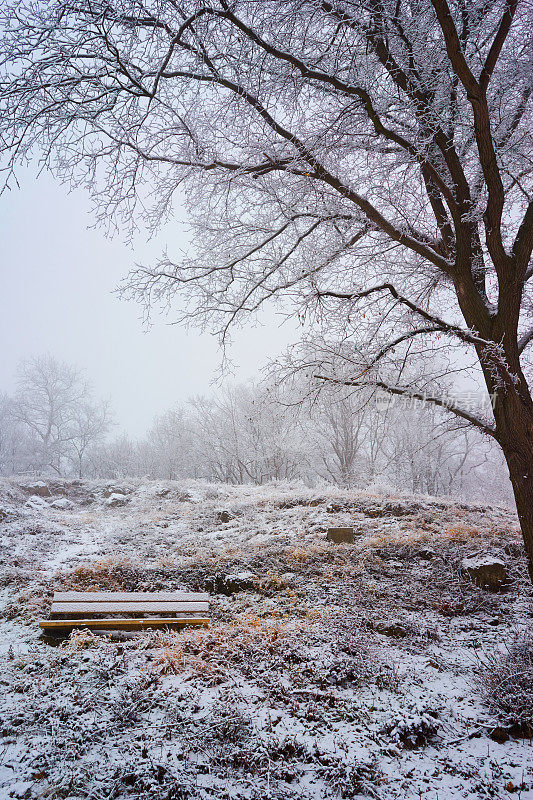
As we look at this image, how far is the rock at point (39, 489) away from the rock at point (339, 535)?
15.5 meters

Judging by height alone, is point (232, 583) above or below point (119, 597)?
below

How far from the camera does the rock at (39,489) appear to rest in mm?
18678

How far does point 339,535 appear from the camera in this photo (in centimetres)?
882

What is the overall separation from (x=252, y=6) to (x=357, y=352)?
3927 mm

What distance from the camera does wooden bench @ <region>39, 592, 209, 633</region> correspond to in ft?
16.5

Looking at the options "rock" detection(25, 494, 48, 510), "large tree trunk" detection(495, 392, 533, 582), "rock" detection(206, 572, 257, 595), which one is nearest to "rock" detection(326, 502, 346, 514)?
"rock" detection(206, 572, 257, 595)

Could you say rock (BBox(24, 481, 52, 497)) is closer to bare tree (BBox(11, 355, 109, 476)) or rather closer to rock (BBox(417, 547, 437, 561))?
bare tree (BBox(11, 355, 109, 476))

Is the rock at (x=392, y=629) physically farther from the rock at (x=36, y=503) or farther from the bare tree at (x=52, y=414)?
the bare tree at (x=52, y=414)

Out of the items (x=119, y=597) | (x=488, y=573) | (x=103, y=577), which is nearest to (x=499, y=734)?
(x=488, y=573)

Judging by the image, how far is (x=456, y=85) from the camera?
4.97 meters

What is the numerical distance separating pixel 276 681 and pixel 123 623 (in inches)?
85.9

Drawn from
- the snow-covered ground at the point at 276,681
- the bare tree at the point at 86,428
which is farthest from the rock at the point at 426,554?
the bare tree at the point at 86,428

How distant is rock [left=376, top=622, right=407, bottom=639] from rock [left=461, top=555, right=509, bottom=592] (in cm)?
202

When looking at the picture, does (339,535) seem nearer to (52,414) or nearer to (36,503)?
(36,503)
